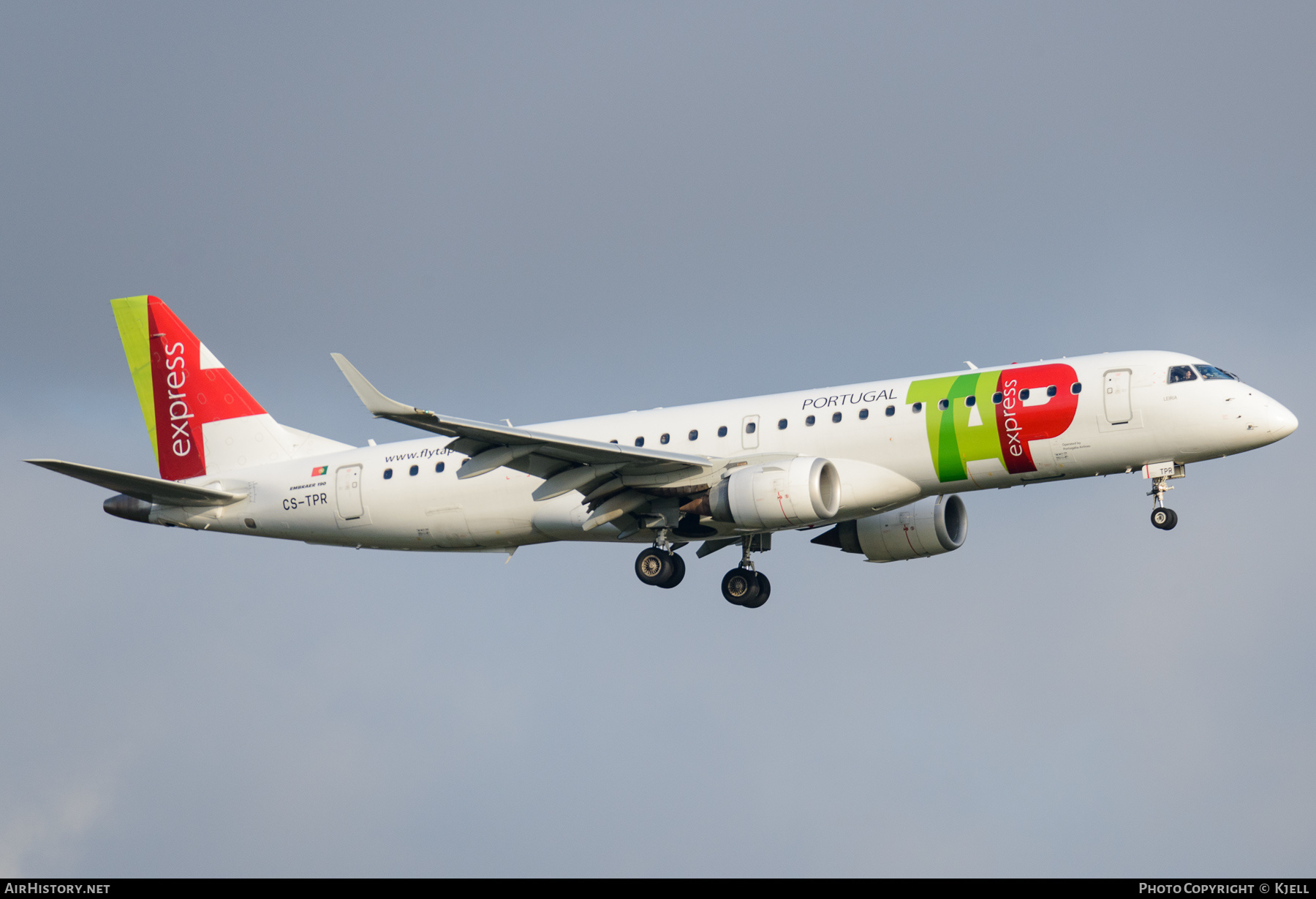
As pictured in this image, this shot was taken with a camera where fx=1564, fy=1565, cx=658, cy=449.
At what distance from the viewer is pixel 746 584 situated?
42.1m

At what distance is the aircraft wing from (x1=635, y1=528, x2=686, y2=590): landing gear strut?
98.6 inches

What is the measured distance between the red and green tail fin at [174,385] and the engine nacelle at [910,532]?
17.5m

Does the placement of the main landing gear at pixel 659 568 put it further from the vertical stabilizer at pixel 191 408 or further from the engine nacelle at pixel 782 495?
the vertical stabilizer at pixel 191 408

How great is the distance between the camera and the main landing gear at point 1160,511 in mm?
36312

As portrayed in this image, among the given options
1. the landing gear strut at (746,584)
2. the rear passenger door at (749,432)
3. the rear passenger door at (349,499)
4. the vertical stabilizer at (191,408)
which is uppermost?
the vertical stabilizer at (191,408)

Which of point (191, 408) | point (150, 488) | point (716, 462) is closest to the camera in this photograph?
point (716, 462)

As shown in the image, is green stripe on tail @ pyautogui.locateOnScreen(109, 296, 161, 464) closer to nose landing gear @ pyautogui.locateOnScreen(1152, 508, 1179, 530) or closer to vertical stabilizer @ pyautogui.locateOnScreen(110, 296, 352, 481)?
vertical stabilizer @ pyautogui.locateOnScreen(110, 296, 352, 481)

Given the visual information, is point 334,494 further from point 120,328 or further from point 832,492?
point 832,492

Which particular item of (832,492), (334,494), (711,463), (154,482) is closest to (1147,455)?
(832,492)

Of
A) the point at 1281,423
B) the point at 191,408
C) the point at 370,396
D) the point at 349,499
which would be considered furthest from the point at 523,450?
the point at 1281,423

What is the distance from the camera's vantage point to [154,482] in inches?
1623

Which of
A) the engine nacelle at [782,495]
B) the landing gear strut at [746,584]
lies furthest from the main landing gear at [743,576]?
the engine nacelle at [782,495]

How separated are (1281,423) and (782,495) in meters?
11.4

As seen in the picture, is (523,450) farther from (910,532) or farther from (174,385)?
(174,385)
